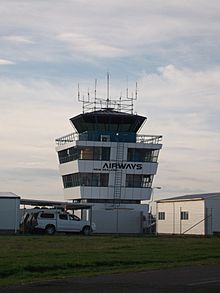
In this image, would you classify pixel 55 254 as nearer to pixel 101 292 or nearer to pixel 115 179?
pixel 101 292

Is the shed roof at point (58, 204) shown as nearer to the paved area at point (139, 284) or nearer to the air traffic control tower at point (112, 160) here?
the air traffic control tower at point (112, 160)

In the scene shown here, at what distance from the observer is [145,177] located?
258 ft

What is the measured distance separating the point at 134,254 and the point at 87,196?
49710 millimetres

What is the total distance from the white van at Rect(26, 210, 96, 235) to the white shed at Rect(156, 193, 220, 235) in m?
12.0

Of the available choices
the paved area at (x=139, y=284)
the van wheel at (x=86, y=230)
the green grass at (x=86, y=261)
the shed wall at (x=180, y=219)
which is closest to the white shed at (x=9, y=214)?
the van wheel at (x=86, y=230)

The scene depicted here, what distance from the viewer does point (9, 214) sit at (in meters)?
56.1

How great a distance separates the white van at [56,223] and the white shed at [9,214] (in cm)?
196

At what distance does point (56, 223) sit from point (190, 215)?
1537 centimetres

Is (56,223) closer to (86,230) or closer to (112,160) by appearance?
(86,230)

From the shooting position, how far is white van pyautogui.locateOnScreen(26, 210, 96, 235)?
53.8 meters

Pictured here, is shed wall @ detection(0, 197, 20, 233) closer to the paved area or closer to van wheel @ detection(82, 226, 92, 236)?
van wheel @ detection(82, 226, 92, 236)

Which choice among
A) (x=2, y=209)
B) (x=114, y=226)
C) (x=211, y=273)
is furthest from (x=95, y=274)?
(x=114, y=226)

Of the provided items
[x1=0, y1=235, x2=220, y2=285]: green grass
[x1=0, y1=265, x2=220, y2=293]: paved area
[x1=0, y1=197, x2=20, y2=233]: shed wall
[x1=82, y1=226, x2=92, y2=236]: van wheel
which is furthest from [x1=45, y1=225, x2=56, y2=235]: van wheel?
[x1=0, y1=265, x2=220, y2=293]: paved area

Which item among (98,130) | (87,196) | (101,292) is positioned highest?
(98,130)
